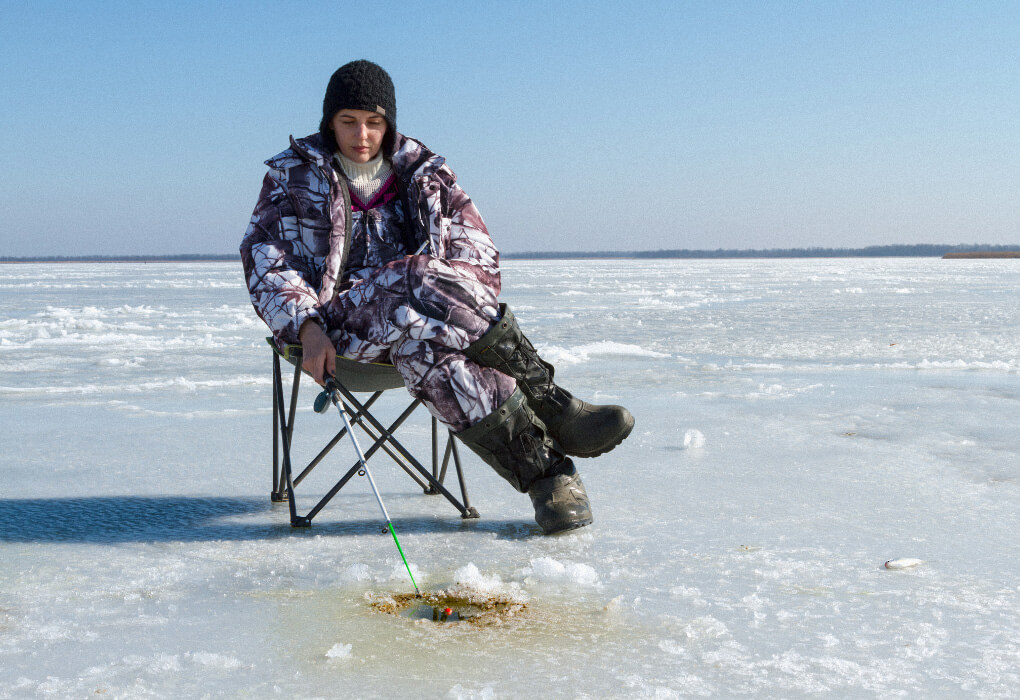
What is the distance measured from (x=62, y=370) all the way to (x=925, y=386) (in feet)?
18.9

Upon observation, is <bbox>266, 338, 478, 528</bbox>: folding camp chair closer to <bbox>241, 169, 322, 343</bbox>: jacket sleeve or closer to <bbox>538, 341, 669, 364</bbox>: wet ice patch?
<bbox>241, 169, 322, 343</bbox>: jacket sleeve

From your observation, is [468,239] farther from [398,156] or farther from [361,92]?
[361,92]

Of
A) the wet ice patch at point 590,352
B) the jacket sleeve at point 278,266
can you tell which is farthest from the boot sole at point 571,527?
the wet ice patch at point 590,352

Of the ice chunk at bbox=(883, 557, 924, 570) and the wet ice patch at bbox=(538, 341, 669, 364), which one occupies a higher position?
the ice chunk at bbox=(883, 557, 924, 570)

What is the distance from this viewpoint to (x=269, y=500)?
3.04 meters

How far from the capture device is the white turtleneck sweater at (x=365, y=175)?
9.24ft

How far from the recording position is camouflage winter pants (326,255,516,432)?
94.3 inches

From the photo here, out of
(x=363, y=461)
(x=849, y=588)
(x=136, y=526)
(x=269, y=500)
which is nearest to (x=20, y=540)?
(x=136, y=526)

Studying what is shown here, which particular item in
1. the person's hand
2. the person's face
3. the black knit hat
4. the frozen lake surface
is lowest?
the frozen lake surface

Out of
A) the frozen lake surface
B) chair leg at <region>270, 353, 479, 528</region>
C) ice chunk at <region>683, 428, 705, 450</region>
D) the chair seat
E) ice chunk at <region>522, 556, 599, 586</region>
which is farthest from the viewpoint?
ice chunk at <region>683, 428, 705, 450</region>

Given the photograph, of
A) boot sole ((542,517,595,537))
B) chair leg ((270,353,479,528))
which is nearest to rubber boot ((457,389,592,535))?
boot sole ((542,517,595,537))

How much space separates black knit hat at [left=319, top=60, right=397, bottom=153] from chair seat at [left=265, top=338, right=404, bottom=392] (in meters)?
0.70

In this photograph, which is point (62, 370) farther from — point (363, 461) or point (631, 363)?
point (363, 461)

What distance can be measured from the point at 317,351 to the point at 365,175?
2.26 feet
